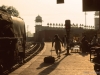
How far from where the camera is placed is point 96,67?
32.7 feet

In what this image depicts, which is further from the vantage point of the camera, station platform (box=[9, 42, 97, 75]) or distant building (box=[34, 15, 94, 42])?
distant building (box=[34, 15, 94, 42])

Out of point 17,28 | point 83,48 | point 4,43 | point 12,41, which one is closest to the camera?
point 4,43

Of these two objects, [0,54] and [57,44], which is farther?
[57,44]

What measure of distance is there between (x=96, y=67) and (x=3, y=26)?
4771mm

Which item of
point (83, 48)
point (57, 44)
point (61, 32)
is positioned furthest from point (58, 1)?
point (61, 32)

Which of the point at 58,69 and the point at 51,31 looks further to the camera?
the point at 51,31

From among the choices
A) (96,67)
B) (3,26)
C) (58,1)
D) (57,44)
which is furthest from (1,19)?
(57,44)

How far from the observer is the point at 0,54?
9727mm

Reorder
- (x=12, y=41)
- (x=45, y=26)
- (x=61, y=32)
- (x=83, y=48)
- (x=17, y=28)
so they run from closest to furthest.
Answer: (x=12, y=41) → (x=17, y=28) → (x=83, y=48) → (x=61, y=32) → (x=45, y=26)

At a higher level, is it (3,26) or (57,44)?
(3,26)

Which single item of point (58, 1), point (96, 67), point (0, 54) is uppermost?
point (58, 1)

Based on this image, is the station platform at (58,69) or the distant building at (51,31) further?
the distant building at (51,31)

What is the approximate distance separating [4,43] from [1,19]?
113cm

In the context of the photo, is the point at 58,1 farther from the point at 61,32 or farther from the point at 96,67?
the point at 61,32
